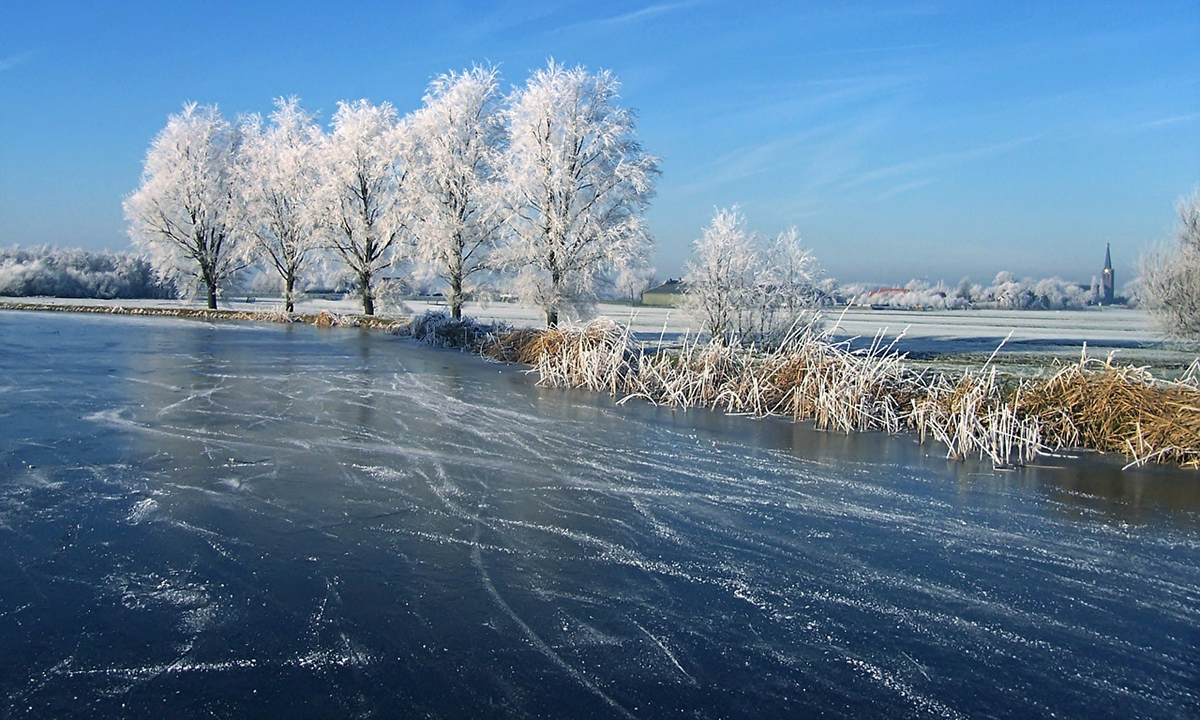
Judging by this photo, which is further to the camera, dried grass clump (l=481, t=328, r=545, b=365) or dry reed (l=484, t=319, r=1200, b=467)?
dried grass clump (l=481, t=328, r=545, b=365)

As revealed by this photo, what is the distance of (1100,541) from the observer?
19.5 feet

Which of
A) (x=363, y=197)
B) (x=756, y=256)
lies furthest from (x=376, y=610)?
(x=363, y=197)

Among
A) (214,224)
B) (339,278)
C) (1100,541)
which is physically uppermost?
(214,224)

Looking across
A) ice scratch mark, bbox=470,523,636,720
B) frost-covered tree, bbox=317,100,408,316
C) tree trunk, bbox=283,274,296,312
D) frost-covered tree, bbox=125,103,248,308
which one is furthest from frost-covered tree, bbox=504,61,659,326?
ice scratch mark, bbox=470,523,636,720

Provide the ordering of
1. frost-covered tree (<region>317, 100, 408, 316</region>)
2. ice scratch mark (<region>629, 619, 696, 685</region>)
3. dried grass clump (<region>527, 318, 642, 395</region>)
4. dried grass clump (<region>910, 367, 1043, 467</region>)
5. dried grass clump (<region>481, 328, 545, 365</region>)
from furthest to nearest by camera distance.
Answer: frost-covered tree (<region>317, 100, 408, 316</region>)
dried grass clump (<region>481, 328, 545, 365</region>)
dried grass clump (<region>527, 318, 642, 395</region>)
dried grass clump (<region>910, 367, 1043, 467</region>)
ice scratch mark (<region>629, 619, 696, 685</region>)

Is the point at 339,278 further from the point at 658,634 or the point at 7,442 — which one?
the point at 658,634

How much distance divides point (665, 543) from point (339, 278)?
32.6 meters

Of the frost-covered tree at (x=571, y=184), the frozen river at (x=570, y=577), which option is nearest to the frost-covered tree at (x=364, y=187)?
the frost-covered tree at (x=571, y=184)

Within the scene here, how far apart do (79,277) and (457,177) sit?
45.6 meters

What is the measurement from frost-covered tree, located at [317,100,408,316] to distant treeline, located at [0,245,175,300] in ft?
82.3

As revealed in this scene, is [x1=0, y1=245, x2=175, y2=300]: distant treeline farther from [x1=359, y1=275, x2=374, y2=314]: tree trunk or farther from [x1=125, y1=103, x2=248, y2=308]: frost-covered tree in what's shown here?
[x1=359, y1=275, x2=374, y2=314]: tree trunk

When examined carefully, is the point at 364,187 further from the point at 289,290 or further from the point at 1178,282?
the point at 1178,282

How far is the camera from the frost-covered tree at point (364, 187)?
31.9m

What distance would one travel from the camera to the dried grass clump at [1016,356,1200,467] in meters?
8.69
